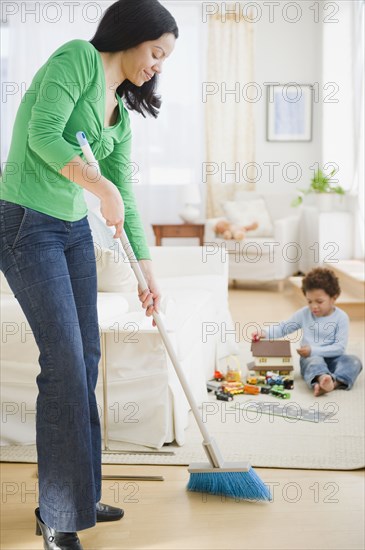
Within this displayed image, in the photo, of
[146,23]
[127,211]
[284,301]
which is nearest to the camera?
[146,23]

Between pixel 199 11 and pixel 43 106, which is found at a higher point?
pixel 199 11

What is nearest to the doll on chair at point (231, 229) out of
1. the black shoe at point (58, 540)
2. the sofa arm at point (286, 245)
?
the sofa arm at point (286, 245)

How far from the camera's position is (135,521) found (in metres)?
2.01

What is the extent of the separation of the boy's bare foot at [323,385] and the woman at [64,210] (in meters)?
1.59

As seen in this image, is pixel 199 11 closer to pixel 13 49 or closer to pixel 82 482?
pixel 13 49

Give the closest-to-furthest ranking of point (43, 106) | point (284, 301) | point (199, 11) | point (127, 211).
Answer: point (43, 106), point (127, 211), point (284, 301), point (199, 11)

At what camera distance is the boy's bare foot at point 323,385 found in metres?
3.17

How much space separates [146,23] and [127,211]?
1.59ft

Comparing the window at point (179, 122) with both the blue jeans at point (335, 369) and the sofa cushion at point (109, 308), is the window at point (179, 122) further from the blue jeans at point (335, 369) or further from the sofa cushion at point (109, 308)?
the sofa cushion at point (109, 308)

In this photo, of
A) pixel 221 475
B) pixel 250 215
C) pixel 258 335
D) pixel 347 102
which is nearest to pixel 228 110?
pixel 347 102

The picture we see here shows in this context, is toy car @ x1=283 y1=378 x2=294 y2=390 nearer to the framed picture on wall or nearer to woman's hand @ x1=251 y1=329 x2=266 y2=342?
woman's hand @ x1=251 y1=329 x2=266 y2=342

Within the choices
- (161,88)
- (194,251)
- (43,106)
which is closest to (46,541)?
(43,106)

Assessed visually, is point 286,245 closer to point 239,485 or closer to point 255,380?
point 255,380

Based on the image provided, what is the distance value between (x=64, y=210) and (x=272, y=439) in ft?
4.28
